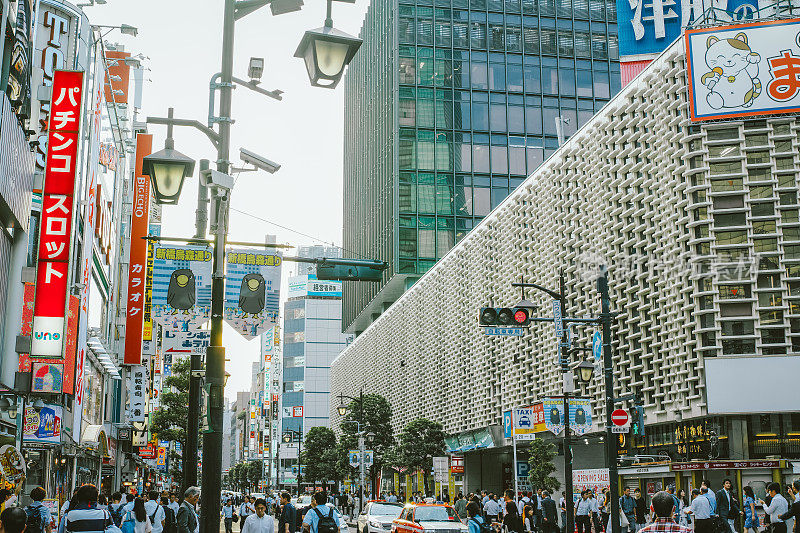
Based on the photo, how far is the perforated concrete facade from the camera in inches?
1276

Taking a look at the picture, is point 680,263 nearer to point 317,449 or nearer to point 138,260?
point 138,260

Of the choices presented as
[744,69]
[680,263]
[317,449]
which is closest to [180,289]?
[680,263]

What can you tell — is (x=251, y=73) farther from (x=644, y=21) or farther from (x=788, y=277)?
(x=644, y=21)

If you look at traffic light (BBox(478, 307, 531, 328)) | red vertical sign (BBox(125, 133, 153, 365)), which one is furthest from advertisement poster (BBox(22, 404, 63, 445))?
red vertical sign (BBox(125, 133, 153, 365))

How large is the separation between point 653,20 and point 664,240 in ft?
53.8

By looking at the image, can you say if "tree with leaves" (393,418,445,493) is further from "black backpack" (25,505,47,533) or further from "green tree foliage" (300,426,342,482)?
"black backpack" (25,505,47,533)

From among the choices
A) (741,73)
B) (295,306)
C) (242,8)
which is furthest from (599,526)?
(295,306)

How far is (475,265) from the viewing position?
186ft

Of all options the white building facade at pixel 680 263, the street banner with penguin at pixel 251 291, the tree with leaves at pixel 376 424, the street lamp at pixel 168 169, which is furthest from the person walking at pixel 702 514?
the tree with leaves at pixel 376 424

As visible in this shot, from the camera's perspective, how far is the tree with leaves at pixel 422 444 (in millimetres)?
57719

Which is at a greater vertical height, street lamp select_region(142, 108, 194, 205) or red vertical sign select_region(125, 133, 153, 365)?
red vertical sign select_region(125, 133, 153, 365)

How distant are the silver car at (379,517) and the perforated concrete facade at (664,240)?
11443 millimetres

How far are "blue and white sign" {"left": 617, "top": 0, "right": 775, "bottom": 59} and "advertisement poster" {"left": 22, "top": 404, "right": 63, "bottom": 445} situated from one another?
33.2 m

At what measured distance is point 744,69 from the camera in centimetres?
3481
